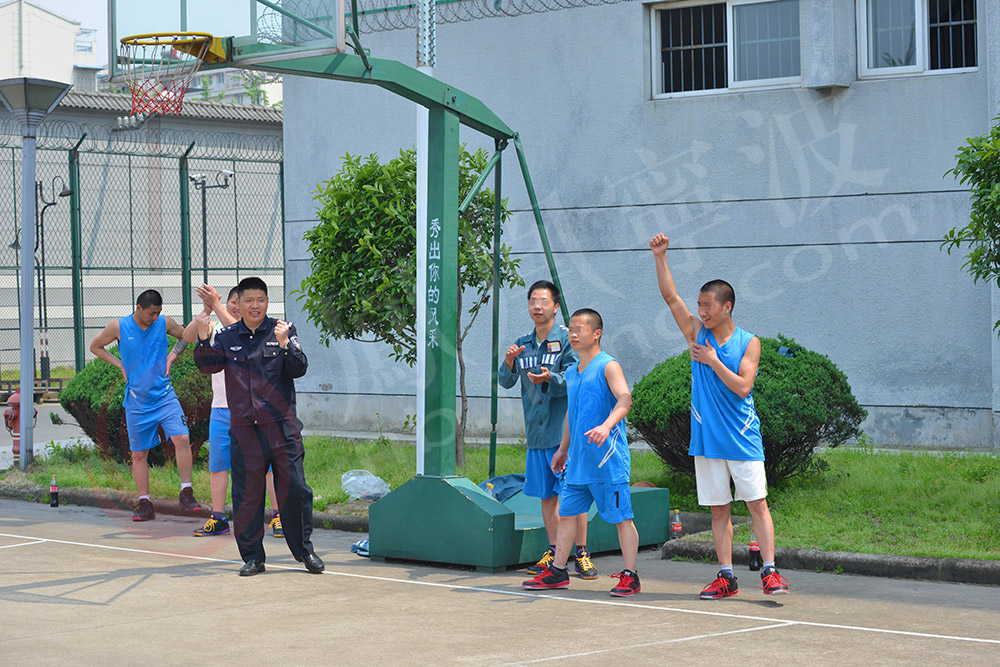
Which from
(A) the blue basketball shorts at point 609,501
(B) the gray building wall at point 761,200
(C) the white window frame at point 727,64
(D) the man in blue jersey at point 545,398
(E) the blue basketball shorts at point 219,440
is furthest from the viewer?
(C) the white window frame at point 727,64

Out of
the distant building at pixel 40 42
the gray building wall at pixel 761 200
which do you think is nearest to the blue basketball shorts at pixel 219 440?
the gray building wall at pixel 761 200

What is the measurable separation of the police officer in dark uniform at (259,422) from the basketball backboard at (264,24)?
5.04 feet

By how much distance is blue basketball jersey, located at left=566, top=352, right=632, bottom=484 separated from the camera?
7730 mm

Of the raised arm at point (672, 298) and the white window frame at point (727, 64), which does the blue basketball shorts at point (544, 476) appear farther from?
the white window frame at point (727, 64)

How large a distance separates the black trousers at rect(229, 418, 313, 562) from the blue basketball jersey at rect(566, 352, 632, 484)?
6.32 ft

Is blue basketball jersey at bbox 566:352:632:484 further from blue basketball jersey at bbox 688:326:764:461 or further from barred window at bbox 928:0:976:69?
barred window at bbox 928:0:976:69

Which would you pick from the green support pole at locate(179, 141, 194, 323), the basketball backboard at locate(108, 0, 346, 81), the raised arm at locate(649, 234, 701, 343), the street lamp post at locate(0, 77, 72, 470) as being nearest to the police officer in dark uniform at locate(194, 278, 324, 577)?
the basketball backboard at locate(108, 0, 346, 81)

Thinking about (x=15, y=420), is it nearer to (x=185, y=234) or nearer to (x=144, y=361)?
(x=144, y=361)

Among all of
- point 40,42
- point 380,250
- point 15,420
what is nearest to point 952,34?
point 380,250

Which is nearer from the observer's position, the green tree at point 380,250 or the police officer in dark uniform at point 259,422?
the police officer in dark uniform at point 259,422

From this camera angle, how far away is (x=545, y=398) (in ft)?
27.3

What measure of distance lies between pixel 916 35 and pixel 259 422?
8653mm

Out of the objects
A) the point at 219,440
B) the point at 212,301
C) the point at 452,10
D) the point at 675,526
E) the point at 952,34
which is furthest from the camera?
the point at 452,10

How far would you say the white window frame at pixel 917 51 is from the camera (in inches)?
525
